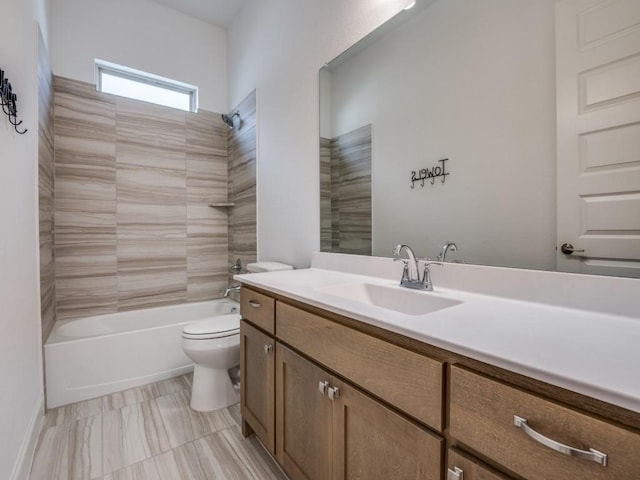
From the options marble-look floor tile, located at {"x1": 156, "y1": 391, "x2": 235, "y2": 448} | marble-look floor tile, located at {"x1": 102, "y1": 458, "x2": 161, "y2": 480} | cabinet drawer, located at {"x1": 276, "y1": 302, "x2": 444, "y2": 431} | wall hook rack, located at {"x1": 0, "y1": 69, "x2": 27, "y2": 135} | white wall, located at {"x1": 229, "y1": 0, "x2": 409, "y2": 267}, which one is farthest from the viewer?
white wall, located at {"x1": 229, "y1": 0, "x2": 409, "y2": 267}

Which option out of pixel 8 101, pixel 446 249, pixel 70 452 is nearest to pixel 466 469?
pixel 446 249

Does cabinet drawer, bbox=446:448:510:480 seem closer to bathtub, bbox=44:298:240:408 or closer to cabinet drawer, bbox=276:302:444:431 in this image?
cabinet drawer, bbox=276:302:444:431

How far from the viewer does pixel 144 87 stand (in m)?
2.83

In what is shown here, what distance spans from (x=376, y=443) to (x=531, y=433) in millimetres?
434

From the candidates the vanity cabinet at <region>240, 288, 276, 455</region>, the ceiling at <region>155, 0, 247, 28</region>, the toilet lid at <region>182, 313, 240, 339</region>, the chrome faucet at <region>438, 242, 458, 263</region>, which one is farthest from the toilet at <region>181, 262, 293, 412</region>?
the ceiling at <region>155, 0, 247, 28</region>

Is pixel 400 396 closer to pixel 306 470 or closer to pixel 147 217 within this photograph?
pixel 306 470

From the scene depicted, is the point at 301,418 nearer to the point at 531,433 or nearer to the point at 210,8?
the point at 531,433

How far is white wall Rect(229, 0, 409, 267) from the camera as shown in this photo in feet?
5.73

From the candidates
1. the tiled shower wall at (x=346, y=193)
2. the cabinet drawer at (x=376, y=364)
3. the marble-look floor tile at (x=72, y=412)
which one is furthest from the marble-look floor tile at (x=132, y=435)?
the tiled shower wall at (x=346, y=193)

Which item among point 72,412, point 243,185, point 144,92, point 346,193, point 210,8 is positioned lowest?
point 72,412

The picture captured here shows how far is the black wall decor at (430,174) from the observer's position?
1.28 metres

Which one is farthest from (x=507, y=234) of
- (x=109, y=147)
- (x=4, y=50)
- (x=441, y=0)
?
(x=109, y=147)

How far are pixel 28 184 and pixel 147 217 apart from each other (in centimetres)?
114

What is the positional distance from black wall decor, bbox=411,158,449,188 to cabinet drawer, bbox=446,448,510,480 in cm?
98
